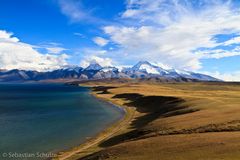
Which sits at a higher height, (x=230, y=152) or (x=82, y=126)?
(x=230, y=152)

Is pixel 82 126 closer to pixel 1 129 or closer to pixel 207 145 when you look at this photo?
pixel 1 129

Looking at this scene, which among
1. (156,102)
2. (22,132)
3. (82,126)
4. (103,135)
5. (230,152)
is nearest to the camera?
(230,152)

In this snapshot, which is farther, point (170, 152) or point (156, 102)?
point (156, 102)

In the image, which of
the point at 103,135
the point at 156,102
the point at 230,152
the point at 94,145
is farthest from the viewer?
the point at 156,102

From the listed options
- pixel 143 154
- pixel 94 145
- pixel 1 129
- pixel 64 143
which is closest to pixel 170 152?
pixel 143 154

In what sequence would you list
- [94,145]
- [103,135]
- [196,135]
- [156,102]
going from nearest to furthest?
[196,135]
[94,145]
[103,135]
[156,102]

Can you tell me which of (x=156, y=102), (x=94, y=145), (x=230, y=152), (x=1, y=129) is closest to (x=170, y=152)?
(x=230, y=152)

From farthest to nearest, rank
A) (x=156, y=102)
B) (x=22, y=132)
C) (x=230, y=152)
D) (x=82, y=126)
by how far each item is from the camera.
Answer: (x=156, y=102) → (x=82, y=126) → (x=22, y=132) → (x=230, y=152)

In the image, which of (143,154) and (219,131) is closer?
(143,154)

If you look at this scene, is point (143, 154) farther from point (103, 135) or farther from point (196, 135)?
point (103, 135)
